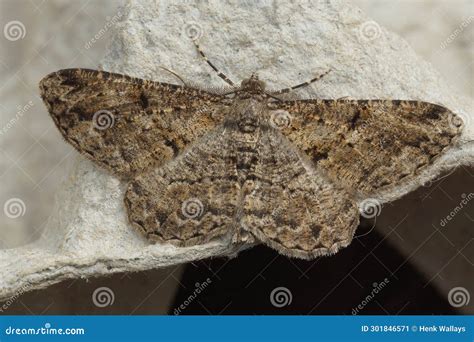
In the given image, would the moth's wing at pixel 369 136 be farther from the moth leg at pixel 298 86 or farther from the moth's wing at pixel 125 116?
the moth's wing at pixel 125 116

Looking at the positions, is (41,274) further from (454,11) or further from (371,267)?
(454,11)

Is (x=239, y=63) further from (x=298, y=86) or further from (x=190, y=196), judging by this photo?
(x=190, y=196)

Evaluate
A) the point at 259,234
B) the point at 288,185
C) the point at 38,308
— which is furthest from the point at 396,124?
the point at 38,308

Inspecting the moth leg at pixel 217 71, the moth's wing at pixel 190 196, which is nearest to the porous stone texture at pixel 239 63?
the moth leg at pixel 217 71

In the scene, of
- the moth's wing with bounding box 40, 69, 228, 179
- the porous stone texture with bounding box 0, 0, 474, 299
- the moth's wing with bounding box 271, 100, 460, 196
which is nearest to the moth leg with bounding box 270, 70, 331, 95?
the porous stone texture with bounding box 0, 0, 474, 299

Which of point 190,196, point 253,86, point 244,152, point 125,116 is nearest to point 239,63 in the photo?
point 253,86
